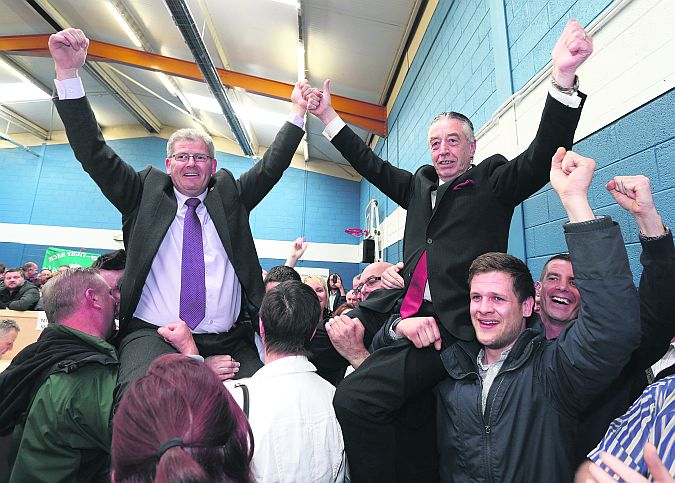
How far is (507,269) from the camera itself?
4.67 feet

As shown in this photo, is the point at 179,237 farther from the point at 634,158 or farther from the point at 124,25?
the point at 124,25

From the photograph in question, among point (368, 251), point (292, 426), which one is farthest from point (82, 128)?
point (368, 251)

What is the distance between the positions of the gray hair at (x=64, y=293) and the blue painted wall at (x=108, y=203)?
Answer: 8.24 m

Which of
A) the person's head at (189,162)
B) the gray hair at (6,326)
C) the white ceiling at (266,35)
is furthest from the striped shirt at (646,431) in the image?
the white ceiling at (266,35)

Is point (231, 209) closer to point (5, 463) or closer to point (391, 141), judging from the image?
point (5, 463)

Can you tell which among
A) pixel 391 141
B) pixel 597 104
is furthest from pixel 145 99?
pixel 597 104

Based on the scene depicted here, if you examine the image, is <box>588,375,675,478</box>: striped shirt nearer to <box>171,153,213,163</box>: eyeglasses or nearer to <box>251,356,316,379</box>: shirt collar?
<box>251,356,316,379</box>: shirt collar

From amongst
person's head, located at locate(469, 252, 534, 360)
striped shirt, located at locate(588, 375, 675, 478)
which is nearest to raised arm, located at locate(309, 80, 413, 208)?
person's head, located at locate(469, 252, 534, 360)

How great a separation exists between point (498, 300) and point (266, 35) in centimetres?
587

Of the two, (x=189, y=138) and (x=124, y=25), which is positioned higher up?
(x=124, y=25)

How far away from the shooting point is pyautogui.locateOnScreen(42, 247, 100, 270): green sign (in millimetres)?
9156

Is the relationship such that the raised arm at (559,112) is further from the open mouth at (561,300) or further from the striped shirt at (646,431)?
the striped shirt at (646,431)

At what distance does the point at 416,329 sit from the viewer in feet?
4.79

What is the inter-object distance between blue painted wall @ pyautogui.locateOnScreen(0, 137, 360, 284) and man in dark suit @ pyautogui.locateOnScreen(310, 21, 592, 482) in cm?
823
